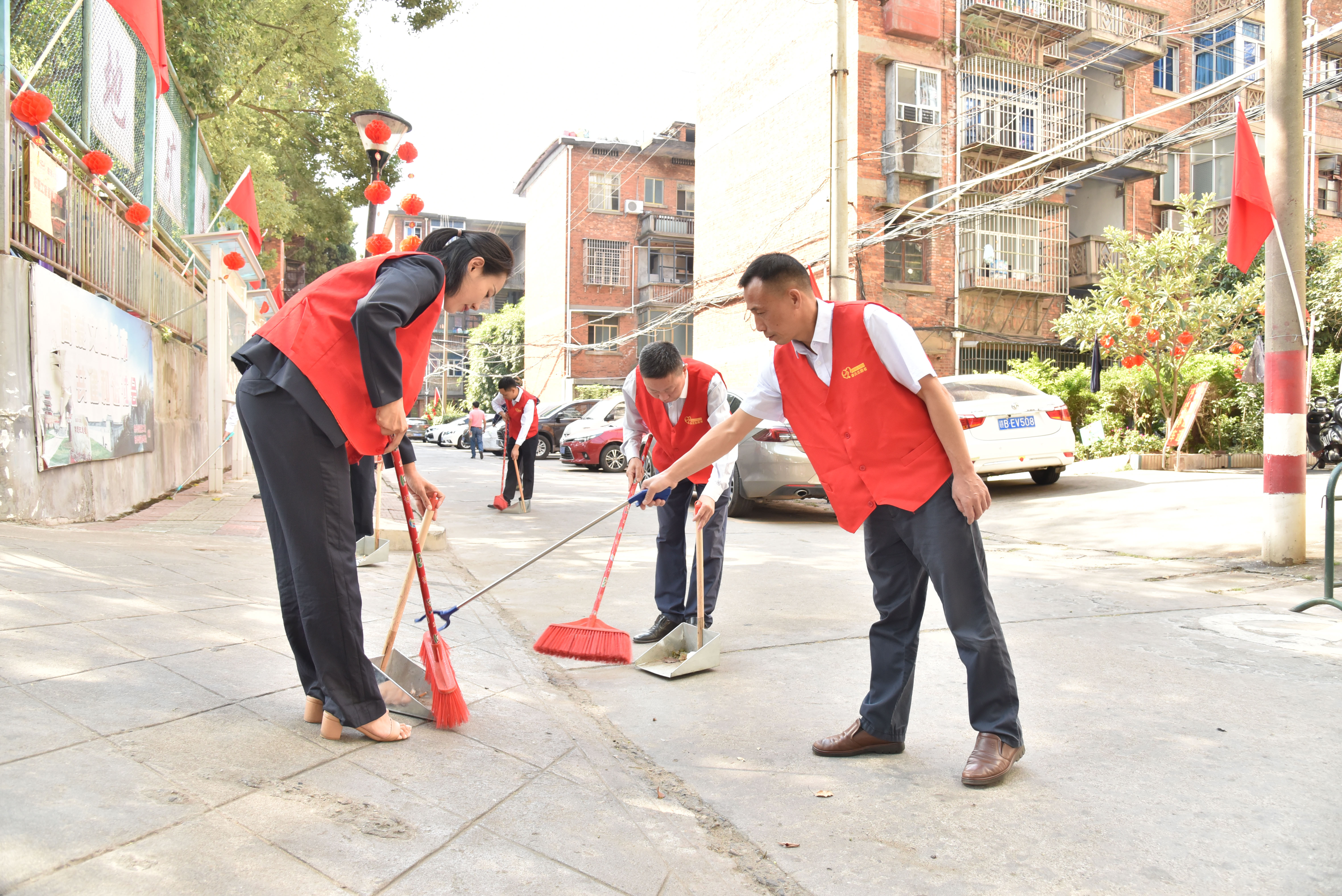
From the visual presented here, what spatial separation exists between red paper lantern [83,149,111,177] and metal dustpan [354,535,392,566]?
3634 mm

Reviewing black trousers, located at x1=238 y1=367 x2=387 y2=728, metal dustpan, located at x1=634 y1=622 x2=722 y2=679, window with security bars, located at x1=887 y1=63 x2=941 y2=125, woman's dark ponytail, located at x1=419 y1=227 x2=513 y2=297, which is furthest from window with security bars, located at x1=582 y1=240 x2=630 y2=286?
black trousers, located at x1=238 y1=367 x2=387 y2=728

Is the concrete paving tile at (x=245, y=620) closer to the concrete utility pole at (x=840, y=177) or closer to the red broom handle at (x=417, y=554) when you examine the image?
the red broom handle at (x=417, y=554)

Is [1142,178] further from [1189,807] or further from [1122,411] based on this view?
[1189,807]

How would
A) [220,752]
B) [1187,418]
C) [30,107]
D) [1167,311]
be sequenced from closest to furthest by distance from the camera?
[220,752]
[30,107]
[1187,418]
[1167,311]

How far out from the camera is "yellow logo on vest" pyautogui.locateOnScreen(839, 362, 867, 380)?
2.97 metres

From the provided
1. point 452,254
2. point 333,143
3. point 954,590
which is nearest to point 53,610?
point 452,254

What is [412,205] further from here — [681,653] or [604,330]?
[604,330]

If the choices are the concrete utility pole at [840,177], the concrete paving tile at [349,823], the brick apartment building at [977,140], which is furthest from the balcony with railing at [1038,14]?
the concrete paving tile at [349,823]

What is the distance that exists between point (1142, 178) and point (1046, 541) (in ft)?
66.8

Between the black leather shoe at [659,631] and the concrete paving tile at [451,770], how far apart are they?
5.90 ft

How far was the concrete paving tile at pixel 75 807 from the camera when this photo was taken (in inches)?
75.6

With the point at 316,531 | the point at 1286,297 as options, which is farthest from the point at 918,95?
the point at 316,531

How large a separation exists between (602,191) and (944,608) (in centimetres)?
Result: 3895

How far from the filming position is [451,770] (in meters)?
2.78
